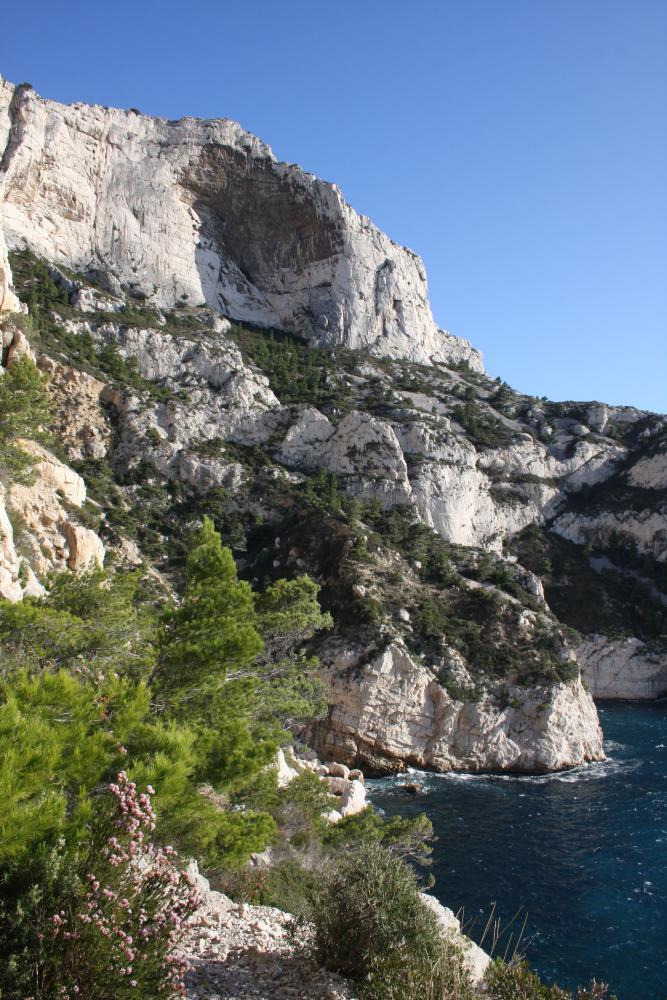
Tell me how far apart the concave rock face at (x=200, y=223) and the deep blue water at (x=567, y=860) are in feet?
167

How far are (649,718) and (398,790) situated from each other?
21.7 meters

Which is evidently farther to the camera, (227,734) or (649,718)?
(649,718)

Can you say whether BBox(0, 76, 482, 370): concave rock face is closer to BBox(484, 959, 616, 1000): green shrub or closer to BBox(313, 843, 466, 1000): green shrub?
BBox(313, 843, 466, 1000): green shrub

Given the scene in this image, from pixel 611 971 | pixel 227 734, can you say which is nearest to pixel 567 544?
pixel 611 971

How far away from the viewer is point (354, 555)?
34656mm

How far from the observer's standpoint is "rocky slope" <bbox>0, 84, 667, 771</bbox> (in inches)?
1166

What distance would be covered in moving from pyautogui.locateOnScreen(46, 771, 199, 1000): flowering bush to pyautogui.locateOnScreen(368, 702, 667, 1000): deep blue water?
40.1 feet

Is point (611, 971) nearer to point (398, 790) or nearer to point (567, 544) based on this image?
point (398, 790)

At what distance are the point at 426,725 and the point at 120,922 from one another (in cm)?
2638

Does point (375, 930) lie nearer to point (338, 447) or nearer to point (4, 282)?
point (4, 282)

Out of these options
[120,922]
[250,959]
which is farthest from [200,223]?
[120,922]

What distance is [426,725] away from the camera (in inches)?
1136

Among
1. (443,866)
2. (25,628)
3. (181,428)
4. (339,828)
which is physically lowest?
(443,866)

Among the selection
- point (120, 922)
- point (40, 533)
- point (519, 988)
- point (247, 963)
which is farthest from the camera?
point (40, 533)
